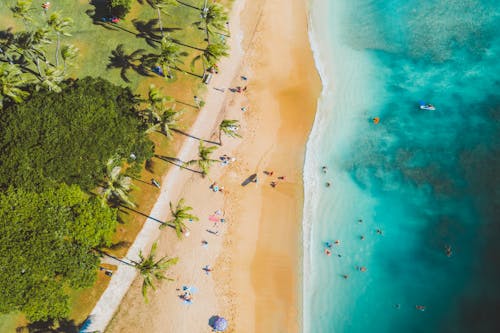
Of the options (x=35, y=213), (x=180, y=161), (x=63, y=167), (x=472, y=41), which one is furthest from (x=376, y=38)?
(x=35, y=213)

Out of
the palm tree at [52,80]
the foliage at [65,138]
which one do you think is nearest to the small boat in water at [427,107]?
the foliage at [65,138]

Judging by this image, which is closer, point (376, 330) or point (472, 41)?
point (376, 330)

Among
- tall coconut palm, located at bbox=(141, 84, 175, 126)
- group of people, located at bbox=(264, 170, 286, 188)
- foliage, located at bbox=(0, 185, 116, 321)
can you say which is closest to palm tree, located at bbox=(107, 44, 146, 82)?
tall coconut palm, located at bbox=(141, 84, 175, 126)

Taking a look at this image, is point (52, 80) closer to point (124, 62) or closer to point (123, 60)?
point (124, 62)

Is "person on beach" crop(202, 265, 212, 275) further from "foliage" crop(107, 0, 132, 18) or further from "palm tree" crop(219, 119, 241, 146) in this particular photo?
"foliage" crop(107, 0, 132, 18)

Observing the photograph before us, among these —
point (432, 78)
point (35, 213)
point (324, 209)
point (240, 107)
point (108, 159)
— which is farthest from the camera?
point (432, 78)

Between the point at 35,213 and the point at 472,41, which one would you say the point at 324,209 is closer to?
the point at 35,213
